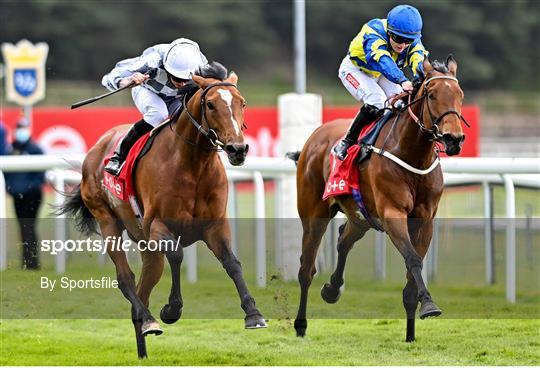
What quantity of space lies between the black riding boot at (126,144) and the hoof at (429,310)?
6.07 feet

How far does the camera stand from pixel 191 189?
6.03 metres

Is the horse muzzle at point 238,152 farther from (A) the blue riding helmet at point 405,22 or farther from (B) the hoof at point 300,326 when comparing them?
(B) the hoof at point 300,326

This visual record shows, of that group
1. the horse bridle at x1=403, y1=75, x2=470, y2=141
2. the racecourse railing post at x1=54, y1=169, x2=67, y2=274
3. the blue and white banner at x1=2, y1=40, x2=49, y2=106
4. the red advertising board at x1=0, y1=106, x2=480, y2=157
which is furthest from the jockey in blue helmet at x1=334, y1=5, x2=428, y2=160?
the red advertising board at x1=0, y1=106, x2=480, y2=157

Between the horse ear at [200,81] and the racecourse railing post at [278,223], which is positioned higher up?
the horse ear at [200,81]

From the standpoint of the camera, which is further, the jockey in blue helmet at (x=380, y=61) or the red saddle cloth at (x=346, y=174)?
the red saddle cloth at (x=346, y=174)

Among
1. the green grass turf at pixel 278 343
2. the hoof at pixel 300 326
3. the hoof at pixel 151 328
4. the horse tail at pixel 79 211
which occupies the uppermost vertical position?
the horse tail at pixel 79 211

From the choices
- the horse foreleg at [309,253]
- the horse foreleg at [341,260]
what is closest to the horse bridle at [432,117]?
the horse foreleg at [341,260]

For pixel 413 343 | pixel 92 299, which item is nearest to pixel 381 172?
pixel 413 343

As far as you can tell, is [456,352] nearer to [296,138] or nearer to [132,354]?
[132,354]

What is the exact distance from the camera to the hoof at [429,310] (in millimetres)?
5637

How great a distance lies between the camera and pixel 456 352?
20.5ft

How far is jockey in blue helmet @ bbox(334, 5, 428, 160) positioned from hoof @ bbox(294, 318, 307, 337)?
1027 millimetres

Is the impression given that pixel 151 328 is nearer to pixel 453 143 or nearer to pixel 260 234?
pixel 453 143

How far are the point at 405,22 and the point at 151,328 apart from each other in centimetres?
211
